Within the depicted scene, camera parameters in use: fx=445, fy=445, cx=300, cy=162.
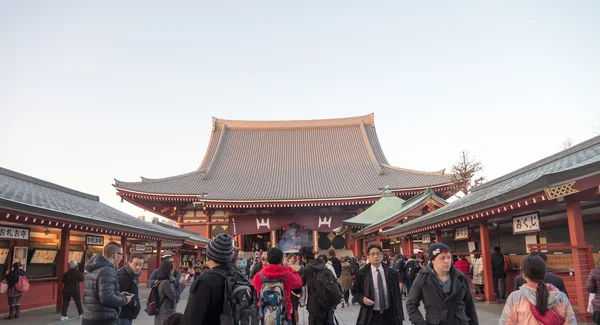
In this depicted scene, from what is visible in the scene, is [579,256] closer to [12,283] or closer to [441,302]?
A: [441,302]

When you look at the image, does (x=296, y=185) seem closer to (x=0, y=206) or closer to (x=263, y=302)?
(x=0, y=206)

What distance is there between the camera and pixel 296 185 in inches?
1251

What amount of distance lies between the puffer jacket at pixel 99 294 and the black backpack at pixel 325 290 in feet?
8.09

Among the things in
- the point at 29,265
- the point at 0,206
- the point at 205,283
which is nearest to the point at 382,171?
the point at 29,265

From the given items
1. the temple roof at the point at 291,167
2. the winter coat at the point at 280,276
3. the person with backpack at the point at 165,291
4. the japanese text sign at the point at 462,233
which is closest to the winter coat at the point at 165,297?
the person with backpack at the point at 165,291

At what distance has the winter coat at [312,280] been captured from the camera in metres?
6.04

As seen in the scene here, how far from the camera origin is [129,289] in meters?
5.86

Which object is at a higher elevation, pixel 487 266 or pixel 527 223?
pixel 527 223

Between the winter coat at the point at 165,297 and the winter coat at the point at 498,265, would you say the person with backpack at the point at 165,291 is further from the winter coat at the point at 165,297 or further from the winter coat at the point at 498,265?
the winter coat at the point at 498,265

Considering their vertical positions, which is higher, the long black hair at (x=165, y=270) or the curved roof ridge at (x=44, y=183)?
the curved roof ridge at (x=44, y=183)

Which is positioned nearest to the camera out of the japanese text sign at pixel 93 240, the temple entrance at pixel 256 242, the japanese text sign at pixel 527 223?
the japanese text sign at pixel 527 223

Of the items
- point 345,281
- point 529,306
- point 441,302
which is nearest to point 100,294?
point 441,302

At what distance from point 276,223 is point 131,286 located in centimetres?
2366

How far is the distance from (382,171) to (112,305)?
27.7 meters
